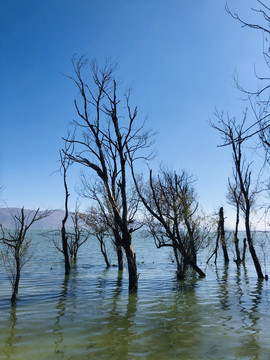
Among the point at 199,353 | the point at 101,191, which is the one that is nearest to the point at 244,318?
the point at 199,353

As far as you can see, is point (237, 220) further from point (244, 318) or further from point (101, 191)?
point (244, 318)

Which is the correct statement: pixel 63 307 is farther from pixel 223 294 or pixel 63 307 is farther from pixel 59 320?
pixel 223 294

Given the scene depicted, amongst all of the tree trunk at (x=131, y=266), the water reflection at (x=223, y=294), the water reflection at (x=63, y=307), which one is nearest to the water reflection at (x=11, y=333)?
the water reflection at (x=63, y=307)

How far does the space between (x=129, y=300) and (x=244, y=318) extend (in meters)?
5.22

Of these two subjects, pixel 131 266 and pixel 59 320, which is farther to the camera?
pixel 131 266

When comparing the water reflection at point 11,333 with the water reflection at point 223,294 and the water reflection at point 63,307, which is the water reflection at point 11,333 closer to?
the water reflection at point 63,307

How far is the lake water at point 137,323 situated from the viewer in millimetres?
7164

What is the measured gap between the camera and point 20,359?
6.79 metres

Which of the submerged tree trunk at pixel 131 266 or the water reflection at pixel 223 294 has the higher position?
the submerged tree trunk at pixel 131 266

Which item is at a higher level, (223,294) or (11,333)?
(11,333)

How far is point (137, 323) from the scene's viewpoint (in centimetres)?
963

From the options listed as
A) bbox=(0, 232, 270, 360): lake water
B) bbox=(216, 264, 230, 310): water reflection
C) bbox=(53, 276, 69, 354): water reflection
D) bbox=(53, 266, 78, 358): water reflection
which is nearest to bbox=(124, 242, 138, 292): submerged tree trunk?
bbox=(0, 232, 270, 360): lake water

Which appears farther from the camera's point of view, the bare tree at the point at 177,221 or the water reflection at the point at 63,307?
the bare tree at the point at 177,221

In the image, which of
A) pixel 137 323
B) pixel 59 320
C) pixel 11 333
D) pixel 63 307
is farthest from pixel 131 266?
pixel 11 333
